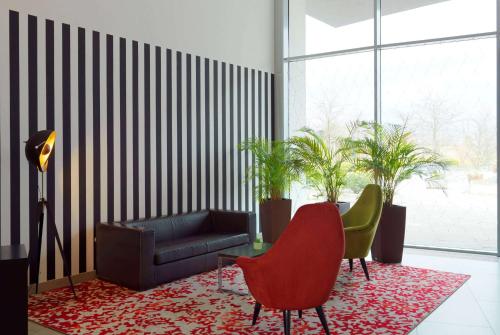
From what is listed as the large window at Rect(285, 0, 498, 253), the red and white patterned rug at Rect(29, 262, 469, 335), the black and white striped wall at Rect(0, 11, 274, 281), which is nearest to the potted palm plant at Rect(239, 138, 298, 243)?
the black and white striped wall at Rect(0, 11, 274, 281)

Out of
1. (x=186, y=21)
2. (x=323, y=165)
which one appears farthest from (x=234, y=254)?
(x=186, y=21)

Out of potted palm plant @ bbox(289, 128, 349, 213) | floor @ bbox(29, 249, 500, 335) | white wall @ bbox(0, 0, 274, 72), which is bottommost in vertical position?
floor @ bbox(29, 249, 500, 335)

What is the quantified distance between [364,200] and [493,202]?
7.76ft

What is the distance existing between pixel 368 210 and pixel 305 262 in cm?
247

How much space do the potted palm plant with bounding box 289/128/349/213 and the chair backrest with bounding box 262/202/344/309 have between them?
12.1ft

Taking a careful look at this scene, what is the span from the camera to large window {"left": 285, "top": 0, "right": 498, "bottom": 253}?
7.14 meters

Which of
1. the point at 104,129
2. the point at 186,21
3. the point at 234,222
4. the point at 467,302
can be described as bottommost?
the point at 467,302

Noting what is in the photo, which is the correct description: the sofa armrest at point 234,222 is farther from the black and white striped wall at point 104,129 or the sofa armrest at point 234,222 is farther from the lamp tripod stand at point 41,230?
the lamp tripod stand at point 41,230

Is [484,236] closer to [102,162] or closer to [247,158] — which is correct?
[247,158]

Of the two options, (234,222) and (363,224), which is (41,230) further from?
(363,224)

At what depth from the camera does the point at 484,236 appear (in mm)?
7172

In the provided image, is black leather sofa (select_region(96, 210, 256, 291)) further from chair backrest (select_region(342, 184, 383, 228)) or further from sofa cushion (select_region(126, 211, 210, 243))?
chair backrest (select_region(342, 184, 383, 228))

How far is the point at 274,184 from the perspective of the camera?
750cm

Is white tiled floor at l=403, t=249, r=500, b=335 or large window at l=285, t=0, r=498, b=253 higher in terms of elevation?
large window at l=285, t=0, r=498, b=253
